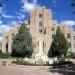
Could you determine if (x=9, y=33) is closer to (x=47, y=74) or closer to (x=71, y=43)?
(x=71, y=43)

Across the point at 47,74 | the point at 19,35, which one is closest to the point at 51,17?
the point at 19,35

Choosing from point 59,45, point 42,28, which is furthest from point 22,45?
point 42,28

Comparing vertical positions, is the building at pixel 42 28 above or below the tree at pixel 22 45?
above

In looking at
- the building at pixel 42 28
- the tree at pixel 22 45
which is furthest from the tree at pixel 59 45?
the tree at pixel 22 45

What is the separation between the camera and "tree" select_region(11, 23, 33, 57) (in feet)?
202

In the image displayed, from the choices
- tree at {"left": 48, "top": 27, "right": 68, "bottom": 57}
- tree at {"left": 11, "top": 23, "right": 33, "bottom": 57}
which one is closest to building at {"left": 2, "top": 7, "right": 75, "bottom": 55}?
tree at {"left": 48, "top": 27, "right": 68, "bottom": 57}

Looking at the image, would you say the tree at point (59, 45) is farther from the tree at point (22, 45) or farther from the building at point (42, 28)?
the tree at point (22, 45)

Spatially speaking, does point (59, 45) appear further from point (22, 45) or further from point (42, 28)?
point (22, 45)

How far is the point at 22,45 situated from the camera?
203ft

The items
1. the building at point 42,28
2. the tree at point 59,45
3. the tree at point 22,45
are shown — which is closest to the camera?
the tree at point 22,45

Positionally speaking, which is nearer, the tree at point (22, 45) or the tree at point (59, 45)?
the tree at point (22, 45)

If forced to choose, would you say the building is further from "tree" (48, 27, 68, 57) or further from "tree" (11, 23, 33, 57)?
"tree" (11, 23, 33, 57)

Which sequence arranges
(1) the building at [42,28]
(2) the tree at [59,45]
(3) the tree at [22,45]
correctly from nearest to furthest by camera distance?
(3) the tree at [22,45], (2) the tree at [59,45], (1) the building at [42,28]

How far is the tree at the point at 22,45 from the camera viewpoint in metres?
61.5
